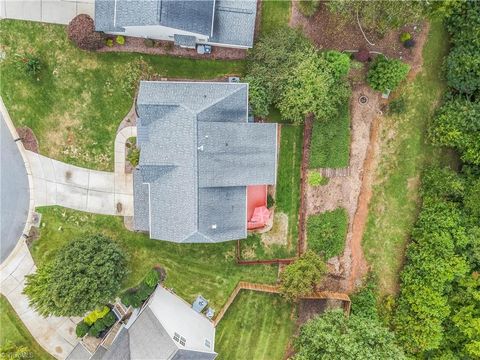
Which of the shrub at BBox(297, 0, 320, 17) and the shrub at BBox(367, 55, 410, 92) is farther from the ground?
the shrub at BBox(297, 0, 320, 17)

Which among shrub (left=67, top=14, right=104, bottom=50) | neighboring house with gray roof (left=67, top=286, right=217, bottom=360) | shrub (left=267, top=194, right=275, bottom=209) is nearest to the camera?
neighboring house with gray roof (left=67, top=286, right=217, bottom=360)

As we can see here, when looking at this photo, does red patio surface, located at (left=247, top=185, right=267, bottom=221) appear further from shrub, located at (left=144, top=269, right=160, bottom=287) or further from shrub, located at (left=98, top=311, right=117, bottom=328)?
shrub, located at (left=98, top=311, right=117, bottom=328)

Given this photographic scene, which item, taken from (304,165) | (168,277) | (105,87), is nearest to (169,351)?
(168,277)

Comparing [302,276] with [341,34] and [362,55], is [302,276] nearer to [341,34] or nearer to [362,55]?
[362,55]

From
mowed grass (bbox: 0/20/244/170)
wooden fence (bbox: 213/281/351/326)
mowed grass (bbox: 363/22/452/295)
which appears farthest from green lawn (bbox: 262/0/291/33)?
wooden fence (bbox: 213/281/351/326)

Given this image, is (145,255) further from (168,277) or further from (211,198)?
(211,198)

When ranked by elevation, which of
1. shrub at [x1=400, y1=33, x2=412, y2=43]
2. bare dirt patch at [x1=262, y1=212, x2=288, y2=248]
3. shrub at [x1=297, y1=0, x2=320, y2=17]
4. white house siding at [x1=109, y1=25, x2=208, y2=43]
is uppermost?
A: shrub at [x1=297, y1=0, x2=320, y2=17]
